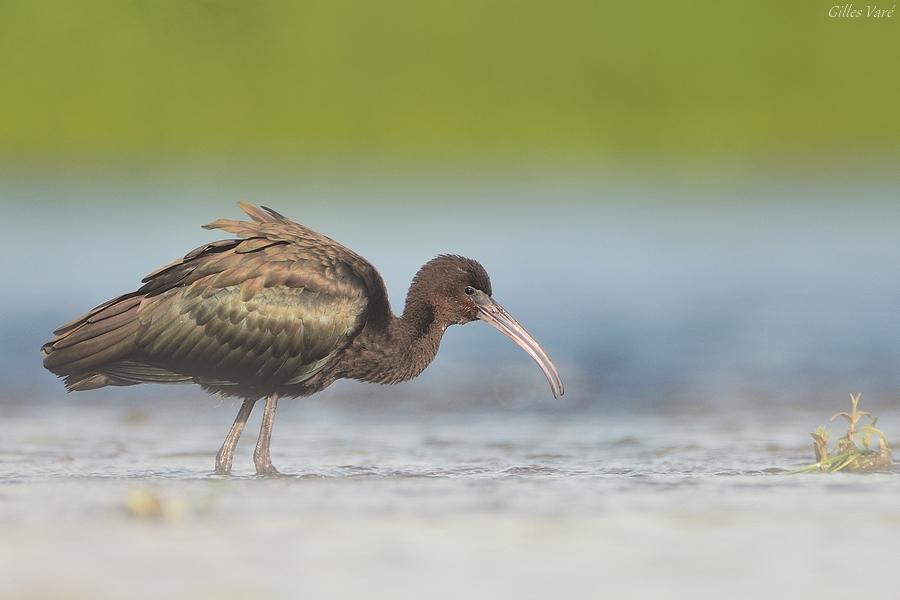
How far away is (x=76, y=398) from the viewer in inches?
500

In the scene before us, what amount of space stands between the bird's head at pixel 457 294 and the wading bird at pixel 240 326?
17.1 inches

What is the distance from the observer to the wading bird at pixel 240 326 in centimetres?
959

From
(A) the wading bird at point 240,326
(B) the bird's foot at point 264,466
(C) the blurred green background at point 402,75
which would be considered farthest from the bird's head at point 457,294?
(C) the blurred green background at point 402,75

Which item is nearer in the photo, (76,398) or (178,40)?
(76,398)

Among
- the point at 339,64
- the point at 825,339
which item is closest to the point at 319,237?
the point at 825,339

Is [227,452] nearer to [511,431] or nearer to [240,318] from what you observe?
[240,318]

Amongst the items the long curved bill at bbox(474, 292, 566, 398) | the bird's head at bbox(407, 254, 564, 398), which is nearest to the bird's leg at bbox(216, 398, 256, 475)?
the bird's head at bbox(407, 254, 564, 398)

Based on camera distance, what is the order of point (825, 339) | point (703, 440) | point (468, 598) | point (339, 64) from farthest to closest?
point (339, 64)
point (825, 339)
point (703, 440)
point (468, 598)

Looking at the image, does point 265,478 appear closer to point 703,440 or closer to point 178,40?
point 703,440

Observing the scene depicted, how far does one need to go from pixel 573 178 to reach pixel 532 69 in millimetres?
1998

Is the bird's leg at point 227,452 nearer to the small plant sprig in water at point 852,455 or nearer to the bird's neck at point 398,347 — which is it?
the bird's neck at point 398,347

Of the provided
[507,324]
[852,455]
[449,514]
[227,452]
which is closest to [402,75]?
[507,324]

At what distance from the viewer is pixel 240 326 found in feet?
31.6

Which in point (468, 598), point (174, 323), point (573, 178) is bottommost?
point (468, 598)
